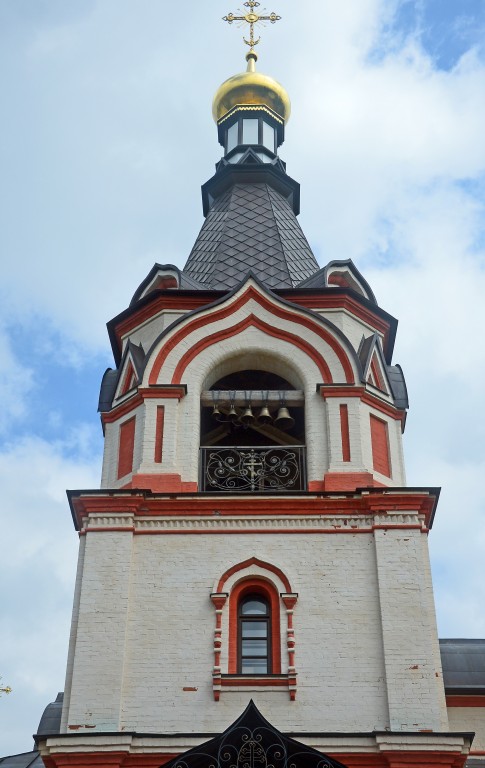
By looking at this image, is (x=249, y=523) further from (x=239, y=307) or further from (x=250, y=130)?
(x=250, y=130)

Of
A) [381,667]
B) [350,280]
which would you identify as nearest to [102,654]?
[381,667]

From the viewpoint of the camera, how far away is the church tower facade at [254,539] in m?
11.6

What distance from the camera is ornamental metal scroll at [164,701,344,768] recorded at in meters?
10.4

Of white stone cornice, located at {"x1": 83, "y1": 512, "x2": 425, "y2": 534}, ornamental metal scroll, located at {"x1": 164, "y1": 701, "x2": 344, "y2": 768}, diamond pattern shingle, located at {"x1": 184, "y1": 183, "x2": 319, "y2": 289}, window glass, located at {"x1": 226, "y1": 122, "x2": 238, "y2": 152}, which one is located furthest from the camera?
window glass, located at {"x1": 226, "y1": 122, "x2": 238, "y2": 152}

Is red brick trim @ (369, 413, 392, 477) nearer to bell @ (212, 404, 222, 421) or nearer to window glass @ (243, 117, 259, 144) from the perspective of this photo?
bell @ (212, 404, 222, 421)

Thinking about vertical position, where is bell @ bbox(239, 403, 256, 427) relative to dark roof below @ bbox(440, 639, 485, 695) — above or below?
above

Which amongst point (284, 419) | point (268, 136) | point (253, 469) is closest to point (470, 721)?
point (253, 469)

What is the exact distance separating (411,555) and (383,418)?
2.17m

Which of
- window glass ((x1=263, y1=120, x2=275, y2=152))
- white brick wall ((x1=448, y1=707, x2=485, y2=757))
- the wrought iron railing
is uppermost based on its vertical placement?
window glass ((x1=263, y1=120, x2=275, y2=152))

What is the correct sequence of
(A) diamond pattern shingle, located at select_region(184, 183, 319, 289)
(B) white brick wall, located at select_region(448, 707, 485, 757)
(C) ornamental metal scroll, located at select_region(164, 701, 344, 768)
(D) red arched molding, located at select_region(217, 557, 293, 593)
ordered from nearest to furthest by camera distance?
1. (C) ornamental metal scroll, located at select_region(164, 701, 344, 768)
2. (D) red arched molding, located at select_region(217, 557, 293, 593)
3. (B) white brick wall, located at select_region(448, 707, 485, 757)
4. (A) diamond pattern shingle, located at select_region(184, 183, 319, 289)

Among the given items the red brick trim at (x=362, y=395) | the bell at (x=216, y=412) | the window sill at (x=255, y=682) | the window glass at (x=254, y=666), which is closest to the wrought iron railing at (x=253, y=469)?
the bell at (x=216, y=412)

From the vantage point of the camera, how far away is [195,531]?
12883mm

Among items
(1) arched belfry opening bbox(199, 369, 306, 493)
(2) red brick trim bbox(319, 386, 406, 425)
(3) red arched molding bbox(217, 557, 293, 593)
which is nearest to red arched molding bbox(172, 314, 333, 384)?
(2) red brick trim bbox(319, 386, 406, 425)

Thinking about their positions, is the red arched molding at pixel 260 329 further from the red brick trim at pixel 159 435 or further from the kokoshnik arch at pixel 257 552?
the red brick trim at pixel 159 435
